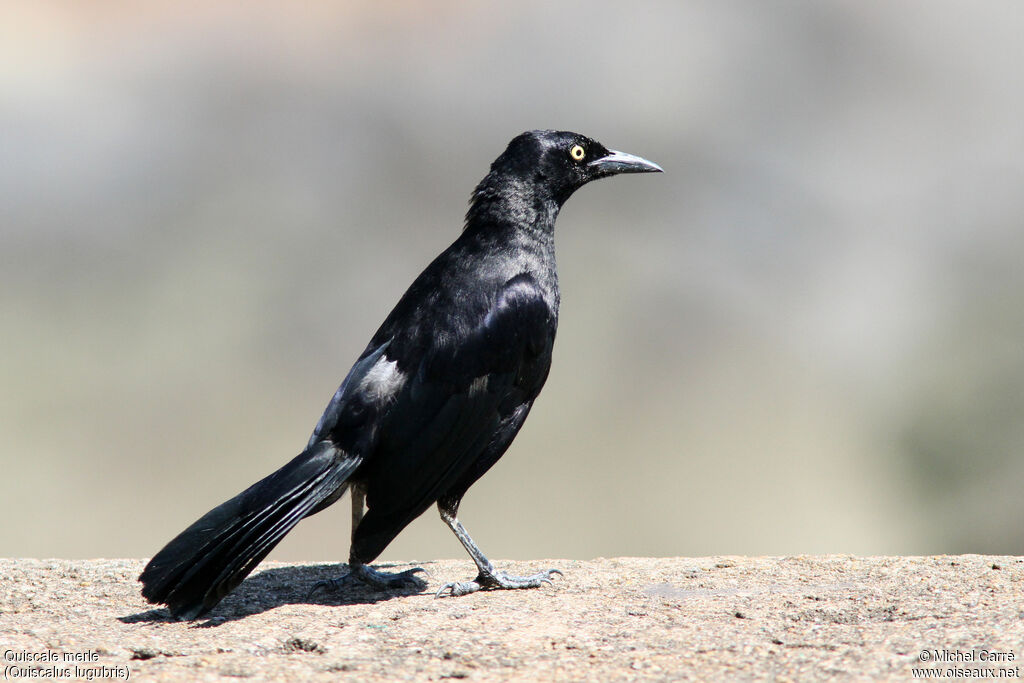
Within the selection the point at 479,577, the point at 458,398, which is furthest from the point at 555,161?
the point at 479,577

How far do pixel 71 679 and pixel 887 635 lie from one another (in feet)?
9.41

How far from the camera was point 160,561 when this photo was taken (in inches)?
191

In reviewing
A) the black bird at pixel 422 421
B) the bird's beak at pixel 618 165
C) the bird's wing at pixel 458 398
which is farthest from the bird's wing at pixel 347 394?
the bird's beak at pixel 618 165

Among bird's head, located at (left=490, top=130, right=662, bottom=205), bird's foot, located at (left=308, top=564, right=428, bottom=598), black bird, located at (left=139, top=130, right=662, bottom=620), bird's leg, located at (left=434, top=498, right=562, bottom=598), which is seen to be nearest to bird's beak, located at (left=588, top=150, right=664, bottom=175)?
bird's head, located at (left=490, top=130, right=662, bottom=205)

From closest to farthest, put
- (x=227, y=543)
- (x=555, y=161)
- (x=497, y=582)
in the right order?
1. (x=227, y=543)
2. (x=497, y=582)
3. (x=555, y=161)

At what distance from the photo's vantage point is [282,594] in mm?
5578

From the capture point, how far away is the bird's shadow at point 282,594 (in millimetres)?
4984

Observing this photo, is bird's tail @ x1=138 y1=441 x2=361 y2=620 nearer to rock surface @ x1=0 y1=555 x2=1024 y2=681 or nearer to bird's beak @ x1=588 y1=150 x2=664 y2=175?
rock surface @ x1=0 y1=555 x2=1024 y2=681

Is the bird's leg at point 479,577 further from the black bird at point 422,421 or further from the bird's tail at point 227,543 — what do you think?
the bird's tail at point 227,543

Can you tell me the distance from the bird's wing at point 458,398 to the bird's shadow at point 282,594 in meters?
0.47

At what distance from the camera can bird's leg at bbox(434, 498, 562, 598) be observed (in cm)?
552

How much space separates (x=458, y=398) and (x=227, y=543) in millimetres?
1300

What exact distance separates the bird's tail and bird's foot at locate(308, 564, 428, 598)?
631 mm

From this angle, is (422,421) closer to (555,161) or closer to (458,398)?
(458,398)
